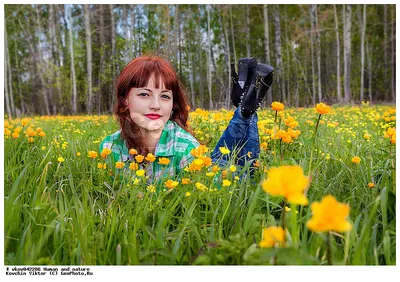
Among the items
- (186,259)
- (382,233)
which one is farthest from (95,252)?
(382,233)

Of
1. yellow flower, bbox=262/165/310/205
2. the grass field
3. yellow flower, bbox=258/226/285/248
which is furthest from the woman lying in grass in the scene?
yellow flower, bbox=262/165/310/205

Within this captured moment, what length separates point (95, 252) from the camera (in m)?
0.88

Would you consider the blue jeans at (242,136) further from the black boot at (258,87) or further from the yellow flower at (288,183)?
the yellow flower at (288,183)

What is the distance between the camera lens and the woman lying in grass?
5.52 ft

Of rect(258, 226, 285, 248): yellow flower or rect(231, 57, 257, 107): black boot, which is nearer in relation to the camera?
rect(258, 226, 285, 248): yellow flower

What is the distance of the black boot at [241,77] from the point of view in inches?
70.8

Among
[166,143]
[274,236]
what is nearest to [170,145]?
[166,143]

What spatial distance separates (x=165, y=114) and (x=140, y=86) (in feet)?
0.57

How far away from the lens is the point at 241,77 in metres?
1.87

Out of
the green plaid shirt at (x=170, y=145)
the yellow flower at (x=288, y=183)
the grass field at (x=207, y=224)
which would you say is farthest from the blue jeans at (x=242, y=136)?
the yellow flower at (x=288, y=183)

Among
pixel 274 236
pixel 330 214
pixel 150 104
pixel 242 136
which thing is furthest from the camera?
pixel 242 136

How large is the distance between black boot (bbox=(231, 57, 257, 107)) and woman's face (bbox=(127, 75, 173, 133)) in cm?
38

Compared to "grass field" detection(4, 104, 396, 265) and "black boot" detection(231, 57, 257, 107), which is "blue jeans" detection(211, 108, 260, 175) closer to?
"black boot" detection(231, 57, 257, 107)

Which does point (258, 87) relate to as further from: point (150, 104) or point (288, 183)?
point (288, 183)
